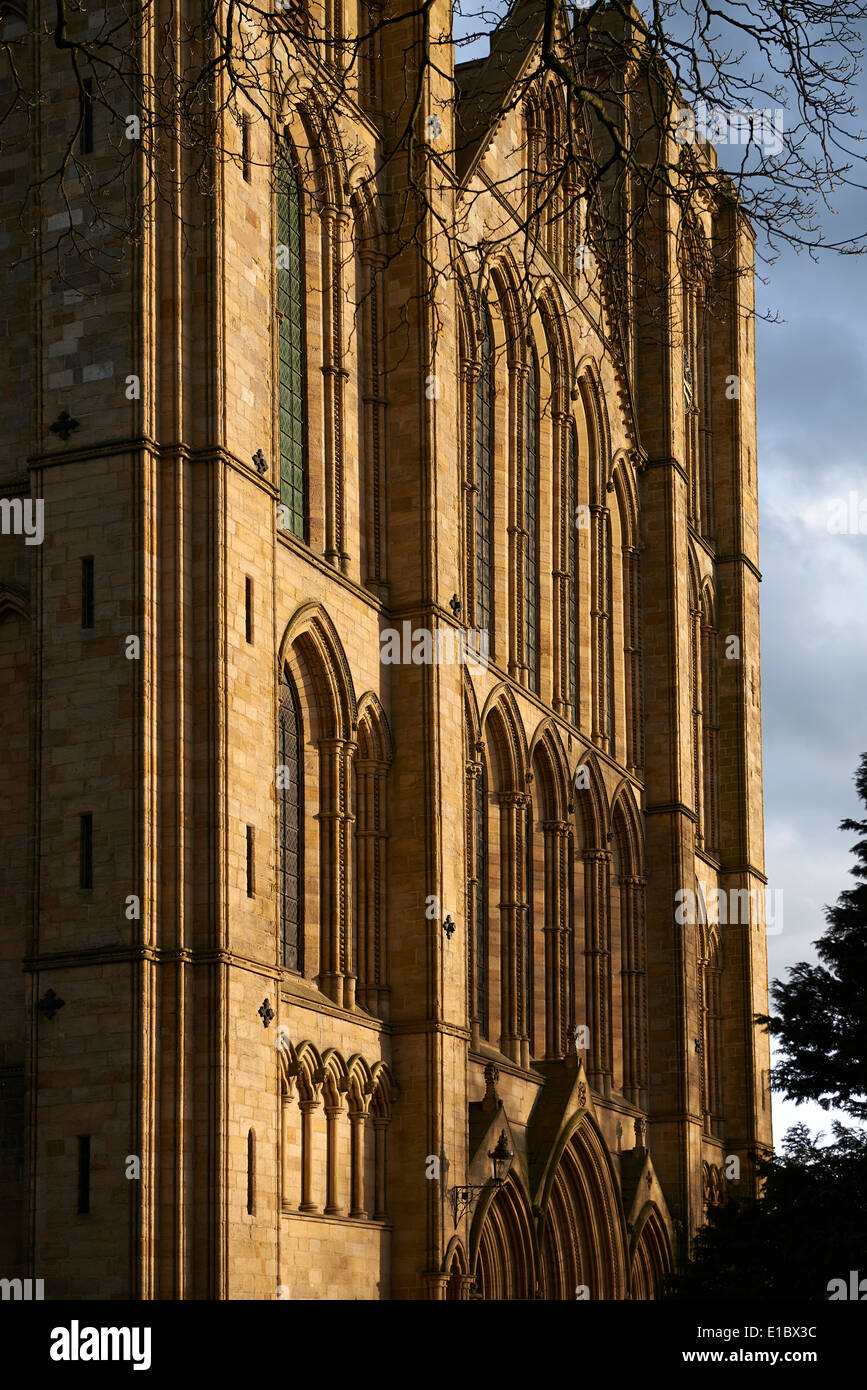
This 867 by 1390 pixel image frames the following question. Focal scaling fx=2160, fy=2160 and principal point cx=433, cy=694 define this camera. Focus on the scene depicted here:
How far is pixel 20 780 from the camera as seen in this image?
2312cm

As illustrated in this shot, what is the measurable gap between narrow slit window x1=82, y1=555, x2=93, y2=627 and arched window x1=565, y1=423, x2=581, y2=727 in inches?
584

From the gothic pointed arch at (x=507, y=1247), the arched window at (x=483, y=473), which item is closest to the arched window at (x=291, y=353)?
the arched window at (x=483, y=473)

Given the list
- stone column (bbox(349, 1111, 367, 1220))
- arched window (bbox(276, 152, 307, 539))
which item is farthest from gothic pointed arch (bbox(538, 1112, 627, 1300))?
arched window (bbox(276, 152, 307, 539))

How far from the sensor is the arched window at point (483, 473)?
32.2 meters

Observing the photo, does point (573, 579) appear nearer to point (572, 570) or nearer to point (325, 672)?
point (572, 570)

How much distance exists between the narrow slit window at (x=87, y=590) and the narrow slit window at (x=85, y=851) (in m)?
2.06

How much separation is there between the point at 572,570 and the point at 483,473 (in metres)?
4.77

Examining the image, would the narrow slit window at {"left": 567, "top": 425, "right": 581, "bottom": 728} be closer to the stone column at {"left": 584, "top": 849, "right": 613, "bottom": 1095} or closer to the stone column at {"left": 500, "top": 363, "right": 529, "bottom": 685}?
the stone column at {"left": 500, "top": 363, "right": 529, "bottom": 685}

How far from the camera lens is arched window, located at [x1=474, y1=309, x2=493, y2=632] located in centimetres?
3216

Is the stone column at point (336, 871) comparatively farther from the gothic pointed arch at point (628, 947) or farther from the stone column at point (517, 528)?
the gothic pointed arch at point (628, 947)
